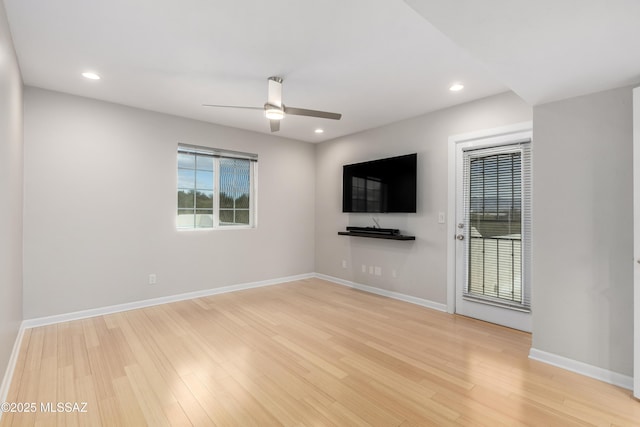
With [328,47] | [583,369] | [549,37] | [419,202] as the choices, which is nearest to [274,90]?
[328,47]

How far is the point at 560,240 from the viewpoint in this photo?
2.48 meters

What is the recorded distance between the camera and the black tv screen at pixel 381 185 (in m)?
4.14

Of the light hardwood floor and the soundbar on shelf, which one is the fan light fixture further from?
the soundbar on shelf

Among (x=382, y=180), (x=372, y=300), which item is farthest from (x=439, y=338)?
(x=382, y=180)

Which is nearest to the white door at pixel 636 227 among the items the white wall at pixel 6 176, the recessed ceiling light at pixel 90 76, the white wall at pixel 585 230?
the white wall at pixel 585 230

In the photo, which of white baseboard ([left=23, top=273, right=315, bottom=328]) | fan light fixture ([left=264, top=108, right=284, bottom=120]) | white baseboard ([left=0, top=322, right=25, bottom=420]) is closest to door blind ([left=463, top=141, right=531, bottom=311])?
fan light fixture ([left=264, top=108, right=284, bottom=120])

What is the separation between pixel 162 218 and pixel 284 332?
232cm

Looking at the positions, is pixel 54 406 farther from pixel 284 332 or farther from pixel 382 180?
pixel 382 180

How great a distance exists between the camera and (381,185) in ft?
14.8

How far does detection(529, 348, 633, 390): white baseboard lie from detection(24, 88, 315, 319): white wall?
3.82m

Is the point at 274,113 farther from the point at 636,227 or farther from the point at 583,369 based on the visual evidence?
the point at 583,369

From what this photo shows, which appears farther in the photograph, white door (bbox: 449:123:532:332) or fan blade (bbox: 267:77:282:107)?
white door (bbox: 449:123:532:332)

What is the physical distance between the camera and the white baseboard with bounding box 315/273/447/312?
3913 mm

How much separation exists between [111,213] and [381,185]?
358 centimetres
